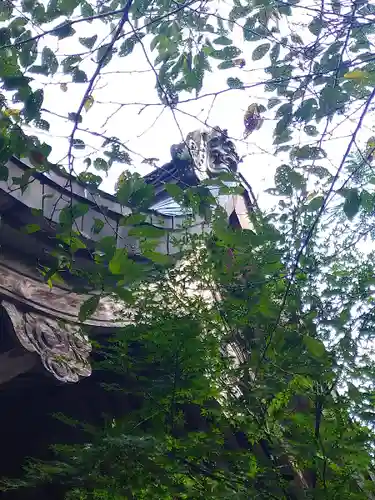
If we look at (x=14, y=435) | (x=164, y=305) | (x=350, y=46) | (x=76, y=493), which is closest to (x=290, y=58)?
(x=350, y=46)

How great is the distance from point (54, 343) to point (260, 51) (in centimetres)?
183

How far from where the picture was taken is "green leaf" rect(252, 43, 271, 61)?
273 centimetres

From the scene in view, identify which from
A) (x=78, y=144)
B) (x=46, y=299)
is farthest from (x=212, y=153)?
(x=78, y=144)

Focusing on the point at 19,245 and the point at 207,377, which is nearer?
the point at 207,377

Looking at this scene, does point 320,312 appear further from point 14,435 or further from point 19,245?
point 14,435

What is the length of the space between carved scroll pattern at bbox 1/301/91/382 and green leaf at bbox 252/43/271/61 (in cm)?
173

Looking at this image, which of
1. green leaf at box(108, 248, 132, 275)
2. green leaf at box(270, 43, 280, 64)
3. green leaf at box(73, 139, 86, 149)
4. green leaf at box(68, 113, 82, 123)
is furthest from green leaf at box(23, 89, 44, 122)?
green leaf at box(270, 43, 280, 64)

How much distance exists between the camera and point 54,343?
10.9 ft

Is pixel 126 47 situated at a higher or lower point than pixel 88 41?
higher

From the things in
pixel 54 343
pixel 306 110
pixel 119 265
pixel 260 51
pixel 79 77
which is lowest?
pixel 119 265

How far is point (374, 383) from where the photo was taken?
120 inches

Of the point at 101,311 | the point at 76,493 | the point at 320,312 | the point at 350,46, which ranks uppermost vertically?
the point at 350,46

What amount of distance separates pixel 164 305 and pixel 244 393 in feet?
2.22

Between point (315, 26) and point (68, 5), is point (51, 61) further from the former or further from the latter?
point (315, 26)
